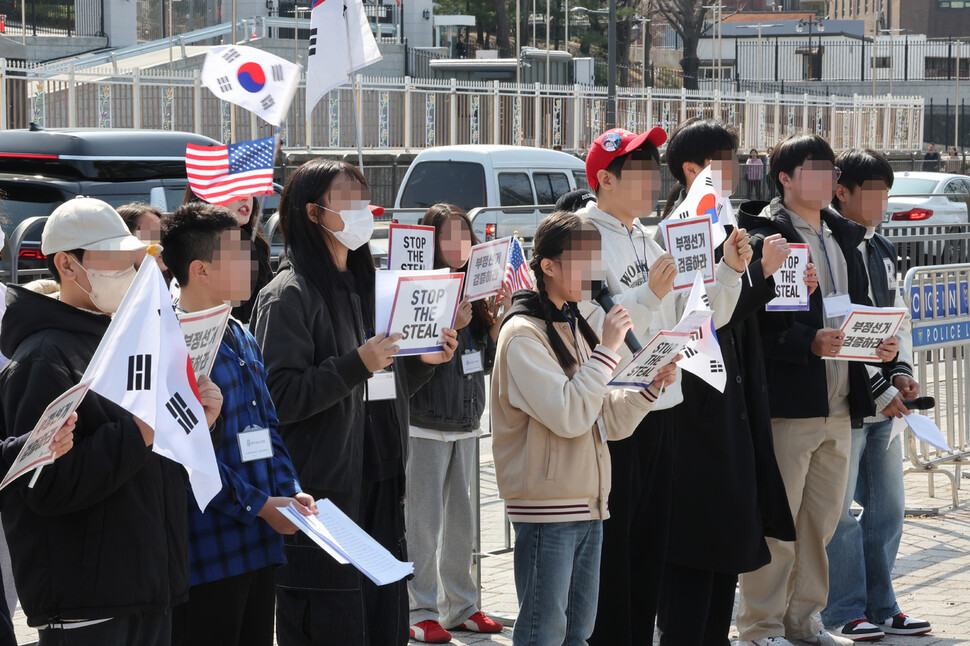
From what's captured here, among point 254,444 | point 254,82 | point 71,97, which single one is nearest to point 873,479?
point 254,444

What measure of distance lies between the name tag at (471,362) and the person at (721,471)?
43.6 inches

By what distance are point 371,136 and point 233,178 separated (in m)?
27.2

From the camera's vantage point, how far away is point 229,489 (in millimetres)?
3496

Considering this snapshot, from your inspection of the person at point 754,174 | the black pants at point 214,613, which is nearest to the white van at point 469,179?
the black pants at point 214,613

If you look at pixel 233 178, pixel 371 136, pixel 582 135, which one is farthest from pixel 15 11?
pixel 233 178

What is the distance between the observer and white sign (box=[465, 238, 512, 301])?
15.1 feet

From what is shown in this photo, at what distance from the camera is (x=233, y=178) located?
525 cm

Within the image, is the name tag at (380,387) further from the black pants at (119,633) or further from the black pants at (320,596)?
the black pants at (119,633)

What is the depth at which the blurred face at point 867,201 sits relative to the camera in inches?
216

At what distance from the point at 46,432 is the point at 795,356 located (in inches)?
127

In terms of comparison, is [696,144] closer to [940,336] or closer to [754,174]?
[940,336]

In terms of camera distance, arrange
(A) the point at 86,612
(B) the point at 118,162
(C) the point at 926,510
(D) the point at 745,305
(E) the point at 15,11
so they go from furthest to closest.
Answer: (E) the point at 15,11, (B) the point at 118,162, (C) the point at 926,510, (D) the point at 745,305, (A) the point at 86,612

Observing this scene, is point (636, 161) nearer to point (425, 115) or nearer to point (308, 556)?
point (308, 556)

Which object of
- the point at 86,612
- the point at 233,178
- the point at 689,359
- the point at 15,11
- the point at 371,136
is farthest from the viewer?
the point at 15,11
